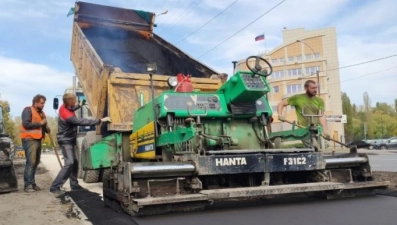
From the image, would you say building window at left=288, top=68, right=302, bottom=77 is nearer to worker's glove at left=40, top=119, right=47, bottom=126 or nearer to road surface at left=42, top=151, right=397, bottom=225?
worker's glove at left=40, top=119, right=47, bottom=126

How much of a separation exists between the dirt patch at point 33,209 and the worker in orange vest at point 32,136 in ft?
1.53

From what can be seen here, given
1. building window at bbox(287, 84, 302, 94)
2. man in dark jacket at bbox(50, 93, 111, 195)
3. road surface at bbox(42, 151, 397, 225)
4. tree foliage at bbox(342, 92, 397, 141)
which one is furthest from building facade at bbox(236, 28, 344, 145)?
road surface at bbox(42, 151, 397, 225)

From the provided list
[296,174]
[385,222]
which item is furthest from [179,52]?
[385,222]

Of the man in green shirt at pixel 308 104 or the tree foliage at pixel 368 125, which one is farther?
the tree foliage at pixel 368 125

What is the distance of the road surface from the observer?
423 cm

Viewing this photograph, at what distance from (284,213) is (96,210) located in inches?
91.3

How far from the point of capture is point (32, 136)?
25.0ft

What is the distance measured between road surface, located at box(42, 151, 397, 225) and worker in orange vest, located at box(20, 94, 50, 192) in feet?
7.85

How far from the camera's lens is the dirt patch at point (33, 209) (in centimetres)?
470

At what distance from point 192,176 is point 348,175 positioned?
220 cm

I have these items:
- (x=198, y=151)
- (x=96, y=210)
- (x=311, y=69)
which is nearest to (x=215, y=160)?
(x=198, y=151)

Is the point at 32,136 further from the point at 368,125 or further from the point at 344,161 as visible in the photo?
the point at 368,125

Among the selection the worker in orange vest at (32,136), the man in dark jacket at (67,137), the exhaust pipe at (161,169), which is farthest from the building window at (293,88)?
the exhaust pipe at (161,169)

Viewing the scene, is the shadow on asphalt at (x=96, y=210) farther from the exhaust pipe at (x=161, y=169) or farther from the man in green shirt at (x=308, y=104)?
the man in green shirt at (x=308, y=104)
